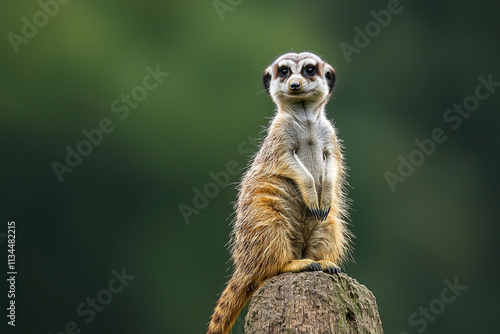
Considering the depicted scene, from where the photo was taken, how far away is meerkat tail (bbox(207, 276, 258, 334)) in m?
3.22

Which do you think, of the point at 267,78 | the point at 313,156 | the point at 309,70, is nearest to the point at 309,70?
the point at 309,70

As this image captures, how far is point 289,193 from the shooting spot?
3.39 metres

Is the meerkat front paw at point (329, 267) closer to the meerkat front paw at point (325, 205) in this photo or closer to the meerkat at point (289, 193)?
the meerkat at point (289, 193)

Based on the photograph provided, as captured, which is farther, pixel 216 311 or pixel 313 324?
pixel 216 311

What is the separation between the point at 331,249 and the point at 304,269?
35cm

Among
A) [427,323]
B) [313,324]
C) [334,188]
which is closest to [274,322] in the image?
[313,324]

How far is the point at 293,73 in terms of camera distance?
3.42 m

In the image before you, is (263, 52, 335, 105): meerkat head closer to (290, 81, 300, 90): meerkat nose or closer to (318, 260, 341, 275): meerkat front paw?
(290, 81, 300, 90): meerkat nose

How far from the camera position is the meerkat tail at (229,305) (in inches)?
127

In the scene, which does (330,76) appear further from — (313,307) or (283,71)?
(313,307)

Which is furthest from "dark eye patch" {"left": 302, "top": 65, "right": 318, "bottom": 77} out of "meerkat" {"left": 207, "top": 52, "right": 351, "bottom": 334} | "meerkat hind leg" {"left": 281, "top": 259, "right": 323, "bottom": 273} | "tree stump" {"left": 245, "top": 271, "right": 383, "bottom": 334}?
"tree stump" {"left": 245, "top": 271, "right": 383, "bottom": 334}

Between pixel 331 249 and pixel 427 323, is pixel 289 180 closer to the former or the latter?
pixel 331 249

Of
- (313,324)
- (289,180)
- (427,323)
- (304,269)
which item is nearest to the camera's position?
(313,324)

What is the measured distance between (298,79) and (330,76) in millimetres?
303
